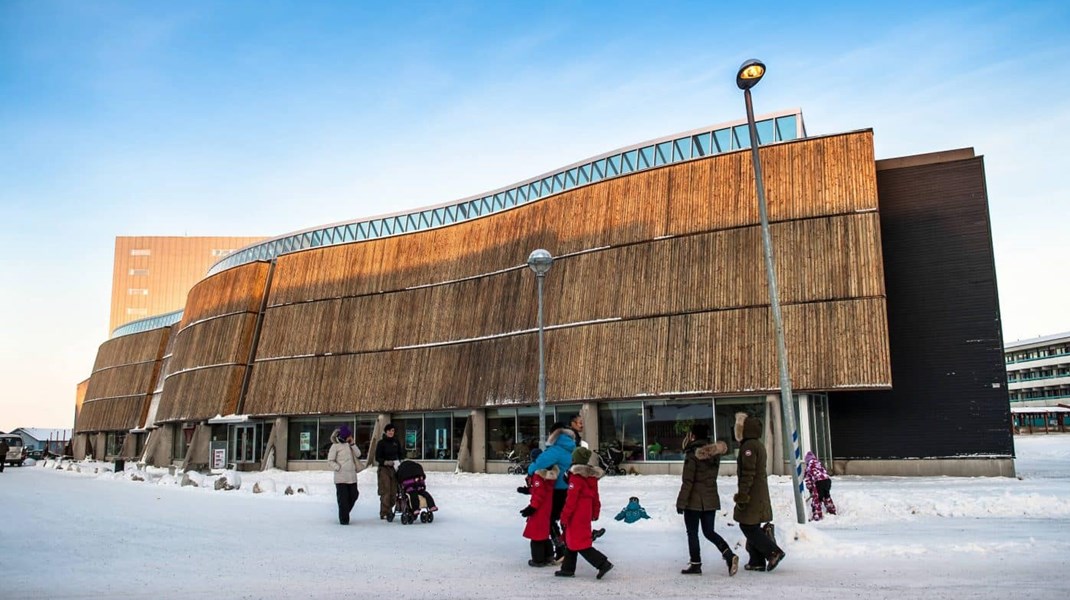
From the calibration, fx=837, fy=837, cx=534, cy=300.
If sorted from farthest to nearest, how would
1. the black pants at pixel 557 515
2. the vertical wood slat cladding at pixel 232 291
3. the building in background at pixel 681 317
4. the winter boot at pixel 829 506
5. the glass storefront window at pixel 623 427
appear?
1. the vertical wood slat cladding at pixel 232 291
2. the glass storefront window at pixel 623 427
3. the building in background at pixel 681 317
4. the winter boot at pixel 829 506
5. the black pants at pixel 557 515

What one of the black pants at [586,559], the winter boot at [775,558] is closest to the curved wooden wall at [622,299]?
the winter boot at [775,558]

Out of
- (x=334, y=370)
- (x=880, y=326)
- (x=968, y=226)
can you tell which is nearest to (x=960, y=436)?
(x=880, y=326)

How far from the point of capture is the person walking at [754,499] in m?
9.30

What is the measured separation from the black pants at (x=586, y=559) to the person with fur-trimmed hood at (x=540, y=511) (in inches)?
30.3

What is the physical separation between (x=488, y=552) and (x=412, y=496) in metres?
4.32

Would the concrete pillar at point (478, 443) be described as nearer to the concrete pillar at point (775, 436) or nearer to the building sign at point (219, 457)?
the building sign at point (219, 457)

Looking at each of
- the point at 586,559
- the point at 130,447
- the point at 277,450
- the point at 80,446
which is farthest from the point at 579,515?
the point at 80,446

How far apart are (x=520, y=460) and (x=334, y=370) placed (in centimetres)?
1212

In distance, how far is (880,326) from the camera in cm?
2583

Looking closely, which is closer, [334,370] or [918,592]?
[918,592]

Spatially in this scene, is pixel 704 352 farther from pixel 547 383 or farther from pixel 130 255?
pixel 130 255

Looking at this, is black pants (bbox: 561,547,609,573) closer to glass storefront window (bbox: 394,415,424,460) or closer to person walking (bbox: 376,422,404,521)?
person walking (bbox: 376,422,404,521)

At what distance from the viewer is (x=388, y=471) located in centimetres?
1652

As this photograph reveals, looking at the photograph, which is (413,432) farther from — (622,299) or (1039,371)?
(1039,371)
